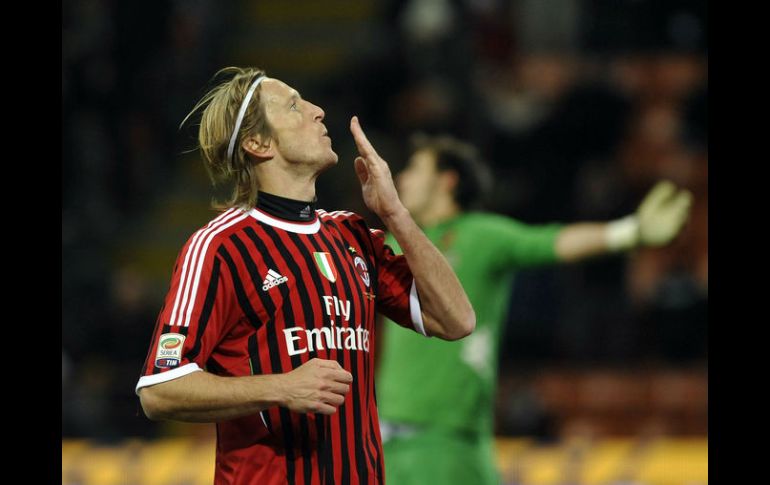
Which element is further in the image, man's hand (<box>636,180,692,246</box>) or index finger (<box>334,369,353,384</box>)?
man's hand (<box>636,180,692,246</box>)

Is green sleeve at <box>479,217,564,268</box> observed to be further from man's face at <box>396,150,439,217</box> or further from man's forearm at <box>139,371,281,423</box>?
man's forearm at <box>139,371,281,423</box>

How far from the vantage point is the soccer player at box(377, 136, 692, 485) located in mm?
6254

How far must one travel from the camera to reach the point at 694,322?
34.4ft

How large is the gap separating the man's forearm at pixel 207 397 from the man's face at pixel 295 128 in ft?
2.79

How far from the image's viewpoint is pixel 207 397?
360 cm

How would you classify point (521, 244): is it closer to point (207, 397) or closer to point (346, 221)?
point (346, 221)

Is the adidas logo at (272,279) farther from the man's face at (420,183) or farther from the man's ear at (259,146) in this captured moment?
the man's face at (420,183)

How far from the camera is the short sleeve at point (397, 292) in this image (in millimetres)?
4207

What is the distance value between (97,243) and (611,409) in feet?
18.1

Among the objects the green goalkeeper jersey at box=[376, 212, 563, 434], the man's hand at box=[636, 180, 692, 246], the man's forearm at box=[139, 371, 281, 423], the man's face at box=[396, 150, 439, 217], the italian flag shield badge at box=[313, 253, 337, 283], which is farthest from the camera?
the man's face at box=[396, 150, 439, 217]

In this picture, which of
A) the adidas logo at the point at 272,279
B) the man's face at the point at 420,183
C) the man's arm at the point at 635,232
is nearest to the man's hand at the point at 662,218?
the man's arm at the point at 635,232

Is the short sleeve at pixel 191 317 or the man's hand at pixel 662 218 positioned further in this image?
the man's hand at pixel 662 218

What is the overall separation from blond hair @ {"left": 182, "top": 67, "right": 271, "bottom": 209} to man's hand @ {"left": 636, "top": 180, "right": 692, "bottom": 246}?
272 cm

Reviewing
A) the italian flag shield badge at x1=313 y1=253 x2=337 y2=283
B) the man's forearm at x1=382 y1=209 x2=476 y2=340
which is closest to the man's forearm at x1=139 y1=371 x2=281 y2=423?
the italian flag shield badge at x1=313 y1=253 x2=337 y2=283
